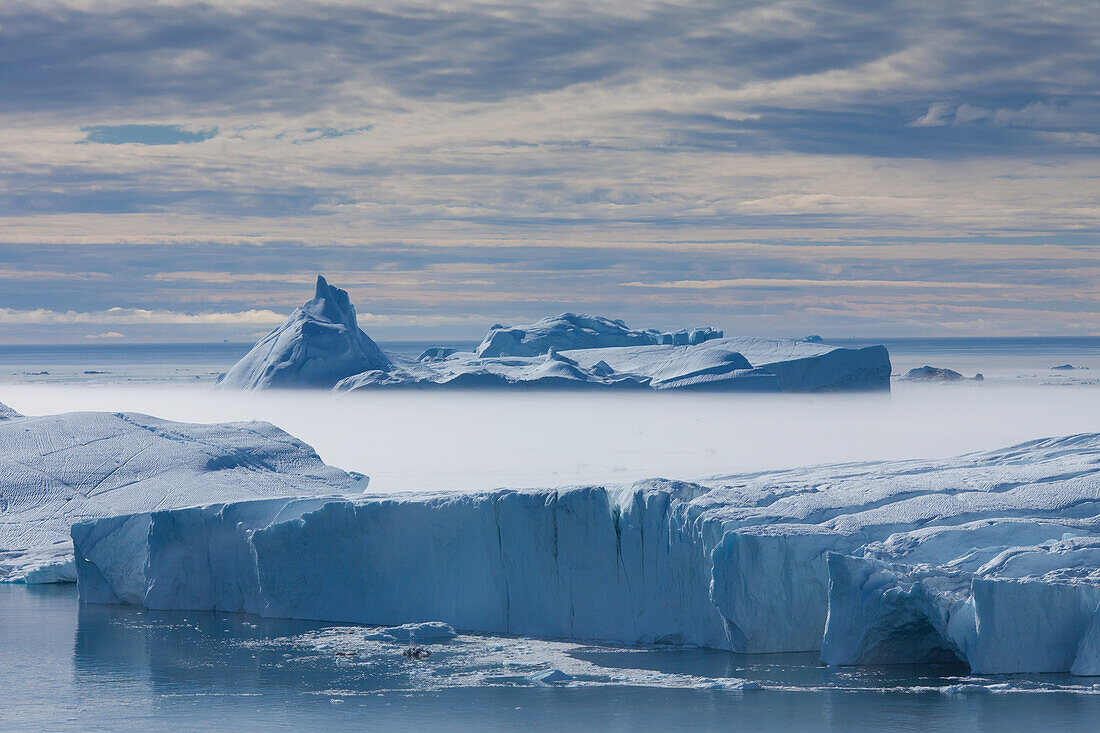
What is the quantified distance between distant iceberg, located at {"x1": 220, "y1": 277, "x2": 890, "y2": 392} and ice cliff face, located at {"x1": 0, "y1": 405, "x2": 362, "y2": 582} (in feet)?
47.3

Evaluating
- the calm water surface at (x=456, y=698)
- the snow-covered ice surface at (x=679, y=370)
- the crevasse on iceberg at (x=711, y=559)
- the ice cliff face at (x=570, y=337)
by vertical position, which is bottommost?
the calm water surface at (x=456, y=698)

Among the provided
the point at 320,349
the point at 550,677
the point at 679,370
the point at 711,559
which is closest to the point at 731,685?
the point at 550,677

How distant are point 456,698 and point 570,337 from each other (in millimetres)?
33064

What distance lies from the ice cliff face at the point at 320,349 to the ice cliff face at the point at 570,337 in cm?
548

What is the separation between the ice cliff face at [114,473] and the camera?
16078 mm

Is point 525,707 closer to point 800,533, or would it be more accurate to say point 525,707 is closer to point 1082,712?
point 800,533

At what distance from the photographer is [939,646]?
1013 cm

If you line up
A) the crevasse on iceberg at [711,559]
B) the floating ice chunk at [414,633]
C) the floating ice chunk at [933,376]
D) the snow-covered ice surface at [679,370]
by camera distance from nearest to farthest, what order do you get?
1. the crevasse on iceberg at [711,559]
2. the floating ice chunk at [414,633]
3. the snow-covered ice surface at [679,370]
4. the floating ice chunk at [933,376]

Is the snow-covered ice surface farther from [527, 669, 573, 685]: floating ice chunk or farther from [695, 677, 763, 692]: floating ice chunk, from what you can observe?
[695, 677, 763, 692]: floating ice chunk

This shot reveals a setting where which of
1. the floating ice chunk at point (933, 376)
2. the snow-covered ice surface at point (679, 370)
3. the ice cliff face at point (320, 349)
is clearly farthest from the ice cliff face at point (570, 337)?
the floating ice chunk at point (933, 376)

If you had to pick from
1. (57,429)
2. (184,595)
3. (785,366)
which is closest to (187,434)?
(57,429)

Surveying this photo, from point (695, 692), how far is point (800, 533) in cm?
173

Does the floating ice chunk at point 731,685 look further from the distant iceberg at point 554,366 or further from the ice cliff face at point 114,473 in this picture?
the distant iceberg at point 554,366

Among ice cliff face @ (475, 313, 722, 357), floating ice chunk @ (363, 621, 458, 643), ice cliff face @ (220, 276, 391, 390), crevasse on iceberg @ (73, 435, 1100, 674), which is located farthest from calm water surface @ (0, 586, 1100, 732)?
ice cliff face @ (475, 313, 722, 357)
